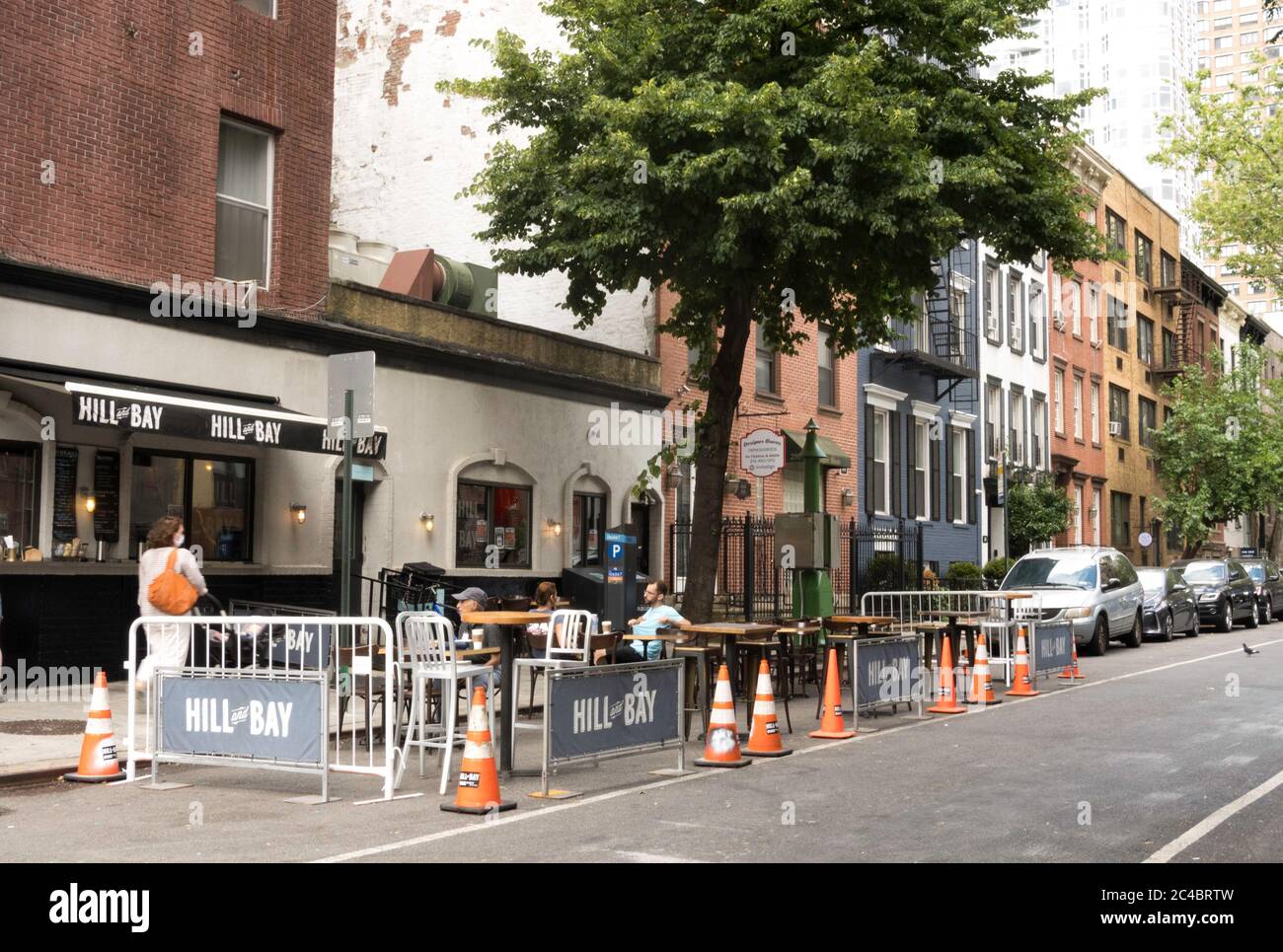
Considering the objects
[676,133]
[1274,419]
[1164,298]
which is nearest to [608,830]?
[676,133]

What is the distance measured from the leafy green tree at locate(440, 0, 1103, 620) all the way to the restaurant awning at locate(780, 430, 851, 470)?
789 centimetres

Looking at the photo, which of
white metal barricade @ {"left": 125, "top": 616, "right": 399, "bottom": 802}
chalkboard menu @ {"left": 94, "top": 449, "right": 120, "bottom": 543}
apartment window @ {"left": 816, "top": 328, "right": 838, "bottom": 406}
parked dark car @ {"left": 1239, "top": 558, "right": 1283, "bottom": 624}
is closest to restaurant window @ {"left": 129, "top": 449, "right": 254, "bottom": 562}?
chalkboard menu @ {"left": 94, "top": 449, "right": 120, "bottom": 543}

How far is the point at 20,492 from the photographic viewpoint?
567 inches

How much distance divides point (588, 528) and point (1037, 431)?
2245 centimetres

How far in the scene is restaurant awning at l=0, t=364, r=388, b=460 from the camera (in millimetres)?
13227

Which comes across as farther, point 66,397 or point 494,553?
point 494,553

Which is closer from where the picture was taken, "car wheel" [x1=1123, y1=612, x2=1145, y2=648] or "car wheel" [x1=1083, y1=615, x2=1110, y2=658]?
"car wheel" [x1=1083, y1=615, x2=1110, y2=658]

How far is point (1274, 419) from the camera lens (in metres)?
48.0

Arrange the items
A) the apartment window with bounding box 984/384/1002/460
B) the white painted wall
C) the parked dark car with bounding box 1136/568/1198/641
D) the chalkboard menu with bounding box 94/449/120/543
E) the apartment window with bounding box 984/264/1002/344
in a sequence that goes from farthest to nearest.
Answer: the apartment window with bounding box 984/384/1002/460, the apartment window with bounding box 984/264/1002/344, the parked dark car with bounding box 1136/568/1198/641, the white painted wall, the chalkboard menu with bounding box 94/449/120/543

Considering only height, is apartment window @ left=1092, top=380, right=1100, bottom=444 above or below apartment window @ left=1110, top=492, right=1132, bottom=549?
above

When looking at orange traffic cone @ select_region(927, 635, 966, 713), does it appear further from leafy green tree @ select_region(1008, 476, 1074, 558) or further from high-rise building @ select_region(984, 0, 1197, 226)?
high-rise building @ select_region(984, 0, 1197, 226)

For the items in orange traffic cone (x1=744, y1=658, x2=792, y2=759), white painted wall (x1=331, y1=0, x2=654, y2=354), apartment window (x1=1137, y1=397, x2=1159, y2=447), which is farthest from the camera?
apartment window (x1=1137, y1=397, x2=1159, y2=447)

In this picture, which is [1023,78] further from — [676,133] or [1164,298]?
[1164,298]

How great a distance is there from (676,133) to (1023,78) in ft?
16.1
